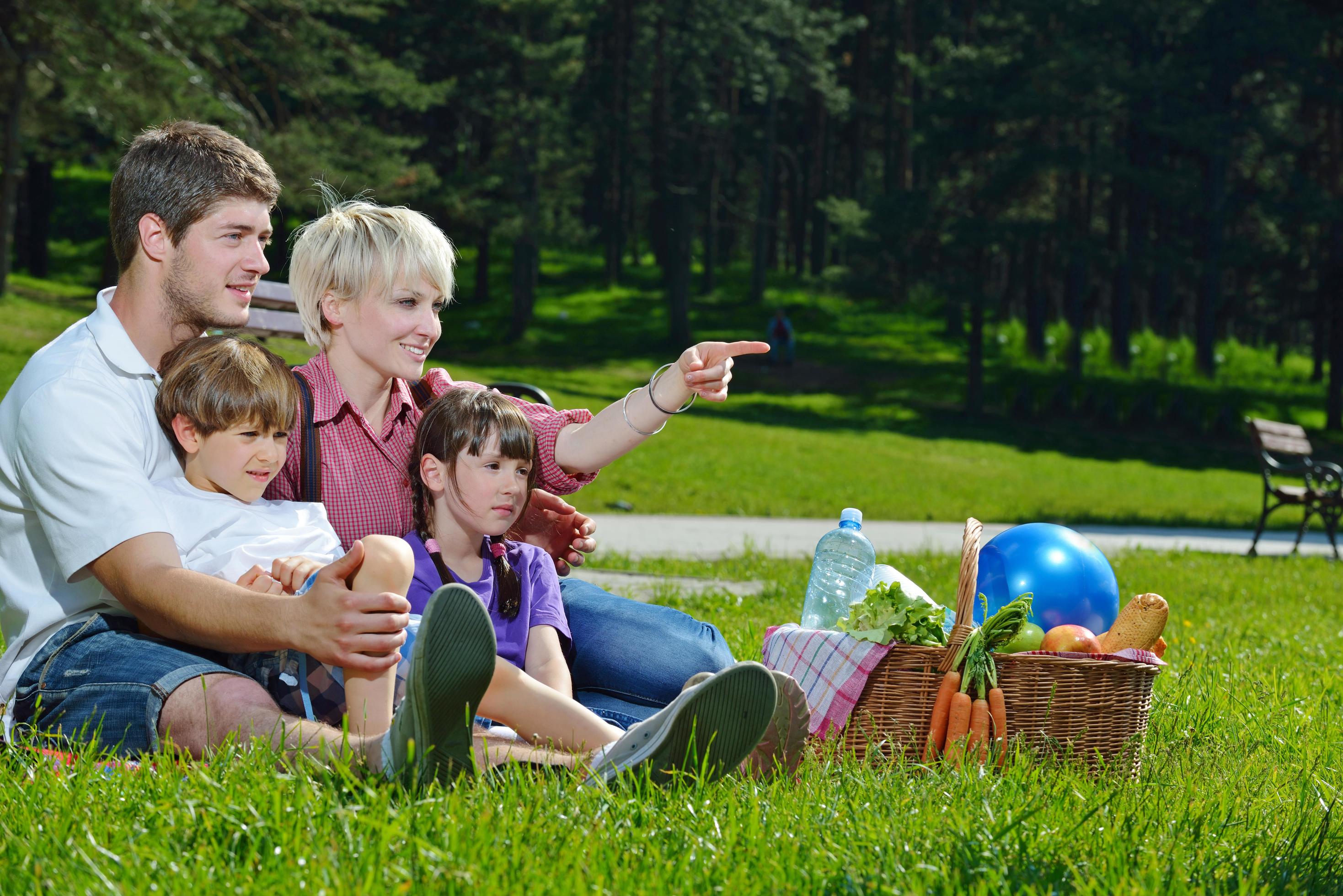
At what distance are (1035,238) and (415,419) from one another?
27659 millimetres

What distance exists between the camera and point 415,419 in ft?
12.2

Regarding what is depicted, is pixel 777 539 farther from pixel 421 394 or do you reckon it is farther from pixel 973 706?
pixel 973 706

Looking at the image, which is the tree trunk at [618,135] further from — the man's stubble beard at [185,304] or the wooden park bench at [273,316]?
the man's stubble beard at [185,304]

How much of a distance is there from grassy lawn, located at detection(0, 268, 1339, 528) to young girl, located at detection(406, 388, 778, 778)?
3.48m

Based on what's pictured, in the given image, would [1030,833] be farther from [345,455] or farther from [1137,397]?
[1137,397]

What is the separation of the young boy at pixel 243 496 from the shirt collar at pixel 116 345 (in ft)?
0.20

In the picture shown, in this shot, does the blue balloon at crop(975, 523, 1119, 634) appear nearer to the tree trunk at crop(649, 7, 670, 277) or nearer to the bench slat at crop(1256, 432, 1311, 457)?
the bench slat at crop(1256, 432, 1311, 457)

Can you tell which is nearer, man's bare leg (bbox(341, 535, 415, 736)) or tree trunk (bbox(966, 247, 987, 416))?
man's bare leg (bbox(341, 535, 415, 736))

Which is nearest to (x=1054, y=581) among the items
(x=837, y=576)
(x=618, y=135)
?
(x=837, y=576)

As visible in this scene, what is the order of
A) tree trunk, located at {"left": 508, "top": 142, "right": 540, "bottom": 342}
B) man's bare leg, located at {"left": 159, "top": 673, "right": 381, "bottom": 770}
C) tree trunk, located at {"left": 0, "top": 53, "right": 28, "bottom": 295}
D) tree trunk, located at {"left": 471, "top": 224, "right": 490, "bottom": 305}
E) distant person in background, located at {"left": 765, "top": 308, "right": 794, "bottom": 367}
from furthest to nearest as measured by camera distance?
tree trunk, located at {"left": 471, "top": 224, "right": 490, "bottom": 305} → tree trunk, located at {"left": 508, "top": 142, "right": 540, "bottom": 342} → distant person in background, located at {"left": 765, "top": 308, "right": 794, "bottom": 367} → tree trunk, located at {"left": 0, "top": 53, "right": 28, "bottom": 295} → man's bare leg, located at {"left": 159, "top": 673, "right": 381, "bottom": 770}

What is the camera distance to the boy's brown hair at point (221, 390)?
305 centimetres

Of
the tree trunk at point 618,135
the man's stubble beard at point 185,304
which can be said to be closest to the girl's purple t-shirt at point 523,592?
the man's stubble beard at point 185,304

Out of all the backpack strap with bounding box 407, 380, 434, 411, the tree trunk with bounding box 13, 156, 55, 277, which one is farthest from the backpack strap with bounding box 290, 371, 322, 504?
the tree trunk with bounding box 13, 156, 55, 277

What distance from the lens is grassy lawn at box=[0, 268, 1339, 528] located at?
15828 mm
